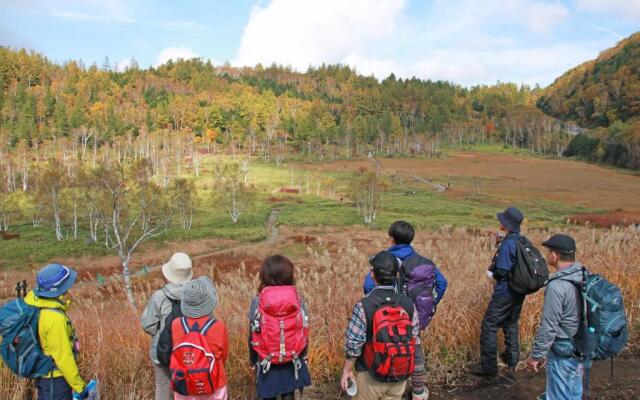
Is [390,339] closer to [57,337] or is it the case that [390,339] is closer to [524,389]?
[524,389]

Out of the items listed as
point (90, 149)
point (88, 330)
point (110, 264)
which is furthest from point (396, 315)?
point (90, 149)

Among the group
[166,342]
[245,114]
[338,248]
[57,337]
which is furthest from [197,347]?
[245,114]

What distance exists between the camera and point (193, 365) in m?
2.82

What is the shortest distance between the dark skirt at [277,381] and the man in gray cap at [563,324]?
1.77 meters

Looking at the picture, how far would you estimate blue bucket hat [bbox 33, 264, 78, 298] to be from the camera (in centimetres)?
299

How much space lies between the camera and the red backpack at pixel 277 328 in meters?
3.06

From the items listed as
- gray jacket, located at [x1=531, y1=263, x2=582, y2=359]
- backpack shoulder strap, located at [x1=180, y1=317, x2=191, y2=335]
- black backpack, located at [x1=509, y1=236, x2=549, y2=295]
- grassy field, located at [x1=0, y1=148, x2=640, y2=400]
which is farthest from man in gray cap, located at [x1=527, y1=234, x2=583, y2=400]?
backpack shoulder strap, located at [x1=180, y1=317, x2=191, y2=335]

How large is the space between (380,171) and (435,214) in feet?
116

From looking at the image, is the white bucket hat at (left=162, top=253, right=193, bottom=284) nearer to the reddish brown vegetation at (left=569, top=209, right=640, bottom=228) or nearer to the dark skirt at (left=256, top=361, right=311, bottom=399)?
the dark skirt at (left=256, top=361, right=311, bottom=399)

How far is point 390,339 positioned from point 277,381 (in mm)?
885

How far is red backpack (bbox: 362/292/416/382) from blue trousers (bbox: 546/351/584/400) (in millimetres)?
1237

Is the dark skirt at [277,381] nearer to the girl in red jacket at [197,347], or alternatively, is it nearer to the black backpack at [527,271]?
the girl in red jacket at [197,347]

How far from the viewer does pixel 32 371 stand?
3.00m

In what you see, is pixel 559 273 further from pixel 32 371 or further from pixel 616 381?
pixel 32 371
